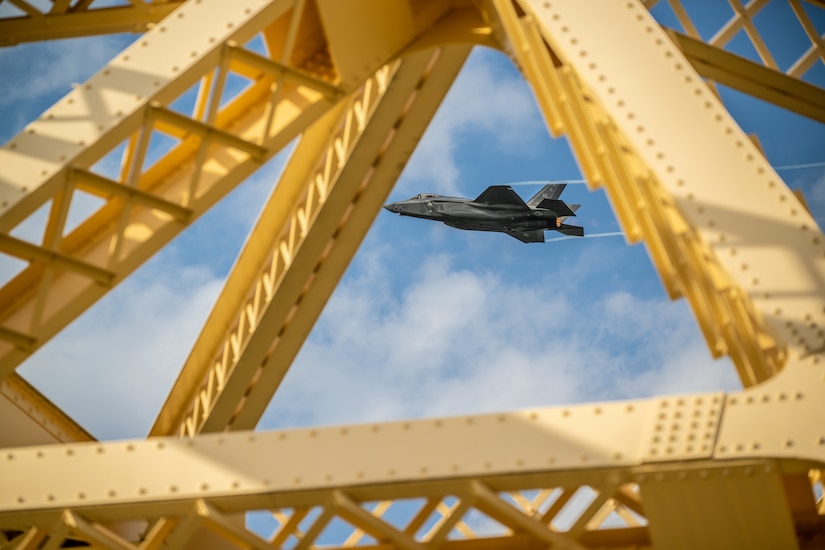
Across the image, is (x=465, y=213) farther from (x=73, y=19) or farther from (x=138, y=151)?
(x=138, y=151)

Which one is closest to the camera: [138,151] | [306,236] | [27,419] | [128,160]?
[138,151]

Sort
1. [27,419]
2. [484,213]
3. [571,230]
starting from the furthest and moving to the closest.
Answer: [484,213]
[571,230]
[27,419]

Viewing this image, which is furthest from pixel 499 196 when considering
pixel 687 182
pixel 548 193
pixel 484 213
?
pixel 687 182

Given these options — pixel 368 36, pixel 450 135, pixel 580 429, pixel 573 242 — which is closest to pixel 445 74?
pixel 368 36

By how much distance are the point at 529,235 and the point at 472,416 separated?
6618 centimetres

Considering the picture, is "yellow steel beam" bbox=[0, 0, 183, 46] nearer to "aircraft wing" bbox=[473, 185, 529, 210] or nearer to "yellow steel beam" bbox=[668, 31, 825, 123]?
"yellow steel beam" bbox=[668, 31, 825, 123]

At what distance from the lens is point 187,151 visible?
32.1ft

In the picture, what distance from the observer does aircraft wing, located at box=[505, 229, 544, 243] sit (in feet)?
238

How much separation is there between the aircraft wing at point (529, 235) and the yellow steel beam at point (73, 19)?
6137 cm

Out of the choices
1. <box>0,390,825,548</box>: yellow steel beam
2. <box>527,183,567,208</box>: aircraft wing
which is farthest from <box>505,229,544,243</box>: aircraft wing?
<box>0,390,825,548</box>: yellow steel beam

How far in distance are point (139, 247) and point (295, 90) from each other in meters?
2.09

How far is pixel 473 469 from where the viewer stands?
24.4 feet

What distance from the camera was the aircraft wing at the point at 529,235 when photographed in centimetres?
7241

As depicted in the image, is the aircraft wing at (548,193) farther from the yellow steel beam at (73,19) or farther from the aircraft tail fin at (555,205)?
the yellow steel beam at (73,19)
